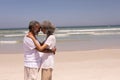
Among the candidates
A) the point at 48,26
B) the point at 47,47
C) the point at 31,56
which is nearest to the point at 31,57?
the point at 31,56

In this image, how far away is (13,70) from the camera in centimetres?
913

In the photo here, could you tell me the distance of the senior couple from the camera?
179 inches

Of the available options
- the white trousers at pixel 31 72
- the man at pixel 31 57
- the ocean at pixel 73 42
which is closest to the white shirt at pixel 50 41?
the man at pixel 31 57

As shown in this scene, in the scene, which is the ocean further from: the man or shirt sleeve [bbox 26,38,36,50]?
shirt sleeve [bbox 26,38,36,50]

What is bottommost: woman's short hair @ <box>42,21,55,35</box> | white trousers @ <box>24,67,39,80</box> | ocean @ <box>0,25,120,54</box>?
ocean @ <box>0,25,120,54</box>

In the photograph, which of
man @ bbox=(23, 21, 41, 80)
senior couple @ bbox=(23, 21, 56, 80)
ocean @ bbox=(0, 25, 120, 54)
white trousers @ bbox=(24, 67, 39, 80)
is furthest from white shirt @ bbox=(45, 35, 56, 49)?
ocean @ bbox=(0, 25, 120, 54)

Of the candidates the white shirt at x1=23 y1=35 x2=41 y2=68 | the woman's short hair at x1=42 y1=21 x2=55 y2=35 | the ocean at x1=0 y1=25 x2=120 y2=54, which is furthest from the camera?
the ocean at x1=0 y1=25 x2=120 y2=54

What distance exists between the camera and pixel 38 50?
4.58 metres

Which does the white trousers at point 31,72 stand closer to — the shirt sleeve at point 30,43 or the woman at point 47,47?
the woman at point 47,47

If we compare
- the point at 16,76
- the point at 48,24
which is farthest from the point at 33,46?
the point at 16,76

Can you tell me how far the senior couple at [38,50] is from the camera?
4559mm

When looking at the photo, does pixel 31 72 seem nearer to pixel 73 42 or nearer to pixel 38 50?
pixel 38 50

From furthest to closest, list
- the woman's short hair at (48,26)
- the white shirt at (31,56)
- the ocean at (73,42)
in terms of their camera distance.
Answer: the ocean at (73,42) < the white shirt at (31,56) < the woman's short hair at (48,26)

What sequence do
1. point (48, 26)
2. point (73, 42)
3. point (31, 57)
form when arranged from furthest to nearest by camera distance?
point (73, 42)
point (31, 57)
point (48, 26)
